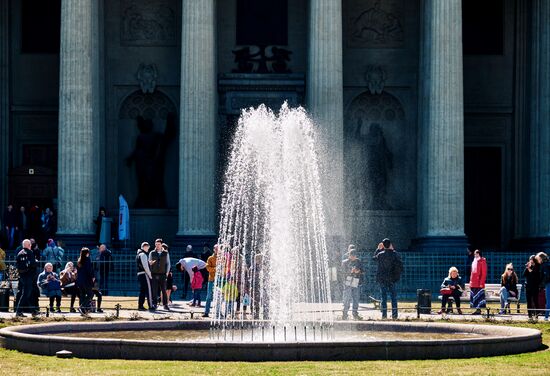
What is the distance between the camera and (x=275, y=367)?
21.4m

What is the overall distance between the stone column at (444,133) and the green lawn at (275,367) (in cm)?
2843

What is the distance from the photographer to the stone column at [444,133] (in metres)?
51.2

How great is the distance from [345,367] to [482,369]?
2.06m

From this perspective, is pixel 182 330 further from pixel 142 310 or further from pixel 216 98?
pixel 216 98

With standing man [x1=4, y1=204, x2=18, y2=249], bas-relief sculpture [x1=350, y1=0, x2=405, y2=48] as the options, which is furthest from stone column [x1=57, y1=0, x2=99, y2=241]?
bas-relief sculpture [x1=350, y1=0, x2=405, y2=48]

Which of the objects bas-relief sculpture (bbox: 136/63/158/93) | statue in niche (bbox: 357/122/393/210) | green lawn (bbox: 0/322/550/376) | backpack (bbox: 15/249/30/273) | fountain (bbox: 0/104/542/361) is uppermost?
bas-relief sculpture (bbox: 136/63/158/93)

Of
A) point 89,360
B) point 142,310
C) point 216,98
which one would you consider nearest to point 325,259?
point 142,310

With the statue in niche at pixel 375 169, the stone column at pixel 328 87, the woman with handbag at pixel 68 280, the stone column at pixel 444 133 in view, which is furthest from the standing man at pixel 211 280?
the statue in niche at pixel 375 169

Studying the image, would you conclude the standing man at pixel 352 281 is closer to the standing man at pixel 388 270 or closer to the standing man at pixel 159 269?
the standing man at pixel 388 270

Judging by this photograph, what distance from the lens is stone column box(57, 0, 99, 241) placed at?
50.8 metres

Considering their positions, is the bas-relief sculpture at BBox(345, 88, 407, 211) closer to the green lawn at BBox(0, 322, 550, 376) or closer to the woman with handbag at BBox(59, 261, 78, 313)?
the woman with handbag at BBox(59, 261, 78, 313)

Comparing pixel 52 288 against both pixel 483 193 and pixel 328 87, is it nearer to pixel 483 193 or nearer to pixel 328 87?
pixel 328 87

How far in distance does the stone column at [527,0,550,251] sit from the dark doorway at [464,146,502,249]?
2.73m

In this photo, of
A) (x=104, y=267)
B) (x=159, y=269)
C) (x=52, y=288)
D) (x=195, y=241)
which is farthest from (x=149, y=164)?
(x=52, y=288)
